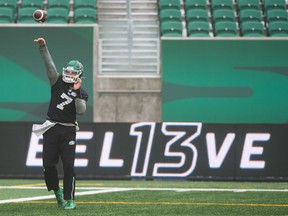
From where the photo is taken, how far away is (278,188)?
15.1 metres

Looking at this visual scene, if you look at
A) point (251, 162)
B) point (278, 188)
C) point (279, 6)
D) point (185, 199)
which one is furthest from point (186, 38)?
point (185, 199)

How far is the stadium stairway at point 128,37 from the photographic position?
23.2 metres

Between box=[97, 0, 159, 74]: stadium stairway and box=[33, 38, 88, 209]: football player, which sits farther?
box=[97, 0, 159, 74]: stadium stairway

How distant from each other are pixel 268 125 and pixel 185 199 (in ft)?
21.4

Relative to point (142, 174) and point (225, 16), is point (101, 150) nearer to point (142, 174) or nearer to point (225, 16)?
point (142, 174)

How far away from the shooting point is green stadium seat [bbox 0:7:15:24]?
22770 millimetres

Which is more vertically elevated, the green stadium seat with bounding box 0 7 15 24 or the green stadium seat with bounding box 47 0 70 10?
the green stadium seat with bounding box 47 0 70 10

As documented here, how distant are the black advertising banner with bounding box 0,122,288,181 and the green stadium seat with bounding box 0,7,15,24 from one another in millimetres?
5307

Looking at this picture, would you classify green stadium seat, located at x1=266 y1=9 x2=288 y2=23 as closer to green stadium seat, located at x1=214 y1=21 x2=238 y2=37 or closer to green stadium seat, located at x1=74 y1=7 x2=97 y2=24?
green stadium seat, located at x1=214 y1=21 x2=238 y2=37

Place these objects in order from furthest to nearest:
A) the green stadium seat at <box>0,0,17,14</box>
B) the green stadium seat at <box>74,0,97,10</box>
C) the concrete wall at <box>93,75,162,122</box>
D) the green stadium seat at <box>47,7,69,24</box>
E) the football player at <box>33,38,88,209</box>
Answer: the green stadium seat at <box>74,0,97,10</box> → the green stadium seat at <box>0,0,17,14</box> → the green stadium seat at <box>47,7,69,24</box> → the concrete wall at <box>93,75,162,122</box> → the football player at <box>33,38,88,209</box>

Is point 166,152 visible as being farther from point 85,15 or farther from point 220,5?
point 220,5

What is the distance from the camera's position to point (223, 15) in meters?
23.7

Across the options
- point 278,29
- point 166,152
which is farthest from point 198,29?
point 166,152

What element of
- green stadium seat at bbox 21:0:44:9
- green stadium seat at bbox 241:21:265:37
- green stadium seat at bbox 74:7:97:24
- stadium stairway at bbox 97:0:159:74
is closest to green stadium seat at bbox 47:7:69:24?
green stadium seat at bbox 74:7:97:24
